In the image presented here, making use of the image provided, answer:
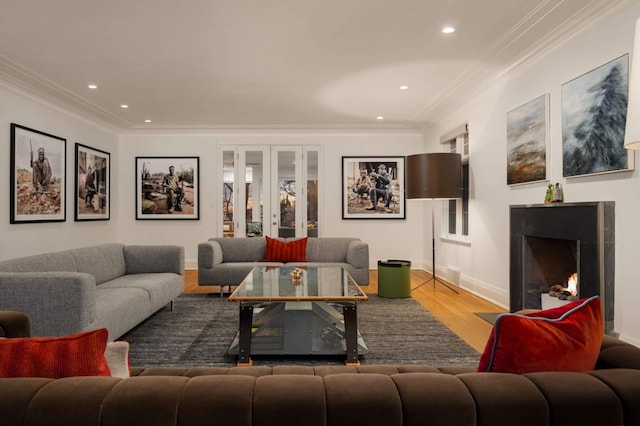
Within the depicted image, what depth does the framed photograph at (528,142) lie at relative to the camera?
3.70 m

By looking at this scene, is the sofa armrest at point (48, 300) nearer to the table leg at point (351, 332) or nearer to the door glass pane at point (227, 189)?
the table leg at point (351, 332)

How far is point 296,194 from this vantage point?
24.1 feet

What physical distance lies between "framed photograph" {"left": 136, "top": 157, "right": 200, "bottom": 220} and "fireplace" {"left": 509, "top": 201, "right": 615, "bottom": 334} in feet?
17.9

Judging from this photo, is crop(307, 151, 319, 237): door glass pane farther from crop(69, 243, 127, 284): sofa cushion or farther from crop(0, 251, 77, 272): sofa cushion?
crop(0, 251, 77, 272): sofa cushion

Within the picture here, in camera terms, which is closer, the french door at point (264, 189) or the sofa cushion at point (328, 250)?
the sofa cushion at point (328, 250)

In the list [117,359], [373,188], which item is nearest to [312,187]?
[373,188]

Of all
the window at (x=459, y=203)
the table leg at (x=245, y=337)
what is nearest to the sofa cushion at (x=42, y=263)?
the table leg at (x=245, y=337)

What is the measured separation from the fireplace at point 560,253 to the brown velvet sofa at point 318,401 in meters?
2.47

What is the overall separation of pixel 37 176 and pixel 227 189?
298cm

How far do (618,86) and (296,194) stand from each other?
524 centimetres

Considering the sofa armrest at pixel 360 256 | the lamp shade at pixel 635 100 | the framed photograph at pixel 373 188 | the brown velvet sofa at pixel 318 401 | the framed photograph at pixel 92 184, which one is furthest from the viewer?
the framed photograph at pixel 373 188

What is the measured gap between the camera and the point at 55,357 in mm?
950

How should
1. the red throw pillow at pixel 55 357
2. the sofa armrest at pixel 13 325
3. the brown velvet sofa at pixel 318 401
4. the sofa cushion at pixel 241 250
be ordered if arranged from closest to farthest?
1. the brown velvet sofa at pixel 318 401
2. the red throw pillow at pixel 55 357
3. the sofa armrest at pixel 13 325
4. the sofa cushion at pixel 241 250

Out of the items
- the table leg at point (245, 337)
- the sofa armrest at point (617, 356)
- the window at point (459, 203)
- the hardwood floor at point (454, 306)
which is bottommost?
the hardwood floor at point (454, 306)
